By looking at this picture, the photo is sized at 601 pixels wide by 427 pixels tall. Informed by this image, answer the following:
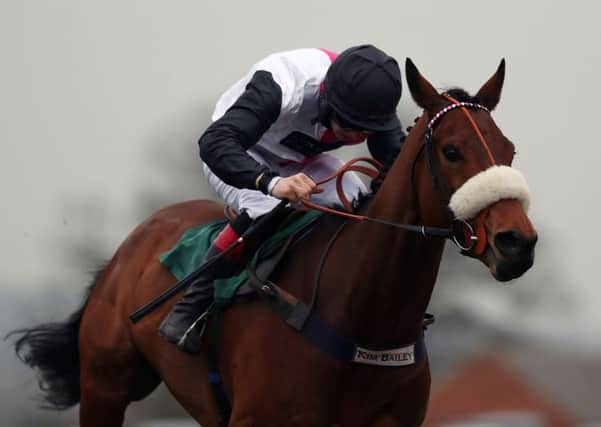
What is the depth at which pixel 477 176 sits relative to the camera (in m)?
3.47

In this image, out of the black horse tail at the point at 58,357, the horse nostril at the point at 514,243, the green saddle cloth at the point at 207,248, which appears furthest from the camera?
the black horse tail at the point at 58,357

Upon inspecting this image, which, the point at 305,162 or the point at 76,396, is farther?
the point at 76,396

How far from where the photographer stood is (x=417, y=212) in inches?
153

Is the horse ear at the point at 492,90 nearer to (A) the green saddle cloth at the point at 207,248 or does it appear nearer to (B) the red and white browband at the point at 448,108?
(B) the red and white browband at the point at 448,108

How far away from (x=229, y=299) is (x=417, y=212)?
3.11 feet

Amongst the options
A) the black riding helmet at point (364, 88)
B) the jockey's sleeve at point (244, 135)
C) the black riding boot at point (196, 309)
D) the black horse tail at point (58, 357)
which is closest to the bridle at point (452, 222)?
the jockey's sleeve at point (244, 135)

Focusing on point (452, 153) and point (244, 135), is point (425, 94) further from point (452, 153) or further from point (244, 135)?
point (244, 135)

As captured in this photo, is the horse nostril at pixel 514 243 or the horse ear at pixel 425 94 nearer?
the horse nostril at pixel 514 243

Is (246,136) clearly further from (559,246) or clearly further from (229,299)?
(559,246)

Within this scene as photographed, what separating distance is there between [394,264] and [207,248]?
124 centimetres

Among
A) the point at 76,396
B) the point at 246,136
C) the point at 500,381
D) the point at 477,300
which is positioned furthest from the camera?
the point at 477,300

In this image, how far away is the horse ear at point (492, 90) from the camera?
3881 mm

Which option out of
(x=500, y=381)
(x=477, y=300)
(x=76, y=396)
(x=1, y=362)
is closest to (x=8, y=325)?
(x=1, y=362)

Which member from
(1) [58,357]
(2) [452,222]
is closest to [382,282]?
(2) [452,222]
